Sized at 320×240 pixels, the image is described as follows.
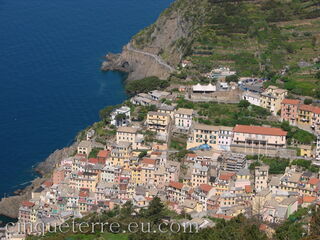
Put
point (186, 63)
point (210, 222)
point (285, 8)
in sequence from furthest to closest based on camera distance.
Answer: point (285, 8)
point (186, 63)
point (210, 222)

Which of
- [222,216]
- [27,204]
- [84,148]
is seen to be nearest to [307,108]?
[222,216]

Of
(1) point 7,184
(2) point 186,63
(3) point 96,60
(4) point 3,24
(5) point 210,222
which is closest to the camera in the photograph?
(5) point 210,222

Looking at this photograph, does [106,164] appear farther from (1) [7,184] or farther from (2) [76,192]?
(1) [7,184]

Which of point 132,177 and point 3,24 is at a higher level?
point 3,24

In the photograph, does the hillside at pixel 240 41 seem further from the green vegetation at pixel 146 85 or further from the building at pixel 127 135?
the building at pixel 127 135

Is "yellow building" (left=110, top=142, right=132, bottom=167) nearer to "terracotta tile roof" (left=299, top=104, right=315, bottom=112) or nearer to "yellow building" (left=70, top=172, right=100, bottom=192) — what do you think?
"yellow building" (left=70, top=172, right=100, bottom=192)

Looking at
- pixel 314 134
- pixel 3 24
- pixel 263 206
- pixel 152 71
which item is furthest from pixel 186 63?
pixel 3 24
